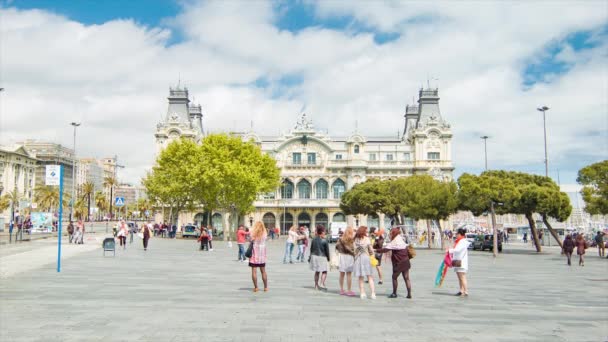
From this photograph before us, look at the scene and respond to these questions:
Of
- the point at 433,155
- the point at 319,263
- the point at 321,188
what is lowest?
the point at 319,263

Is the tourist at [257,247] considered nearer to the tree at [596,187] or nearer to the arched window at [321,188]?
the tree at [596,187]

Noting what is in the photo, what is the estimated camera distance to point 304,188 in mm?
88750

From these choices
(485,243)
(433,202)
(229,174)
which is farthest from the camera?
(229,174)

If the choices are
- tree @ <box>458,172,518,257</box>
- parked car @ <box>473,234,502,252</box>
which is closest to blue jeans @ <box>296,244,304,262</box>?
tree @ <box>458,172,518,257</box>

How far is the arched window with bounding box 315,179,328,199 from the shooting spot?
88688mm

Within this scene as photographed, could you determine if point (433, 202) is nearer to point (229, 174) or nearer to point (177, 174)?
point (229, 174)

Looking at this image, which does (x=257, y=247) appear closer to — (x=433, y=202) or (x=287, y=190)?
(x=433, y=202)

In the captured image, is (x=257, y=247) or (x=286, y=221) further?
(x=286, y=221)

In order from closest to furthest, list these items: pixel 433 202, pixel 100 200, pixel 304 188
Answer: pixel 433 202 → pixel 304 188 → pixel 100 200

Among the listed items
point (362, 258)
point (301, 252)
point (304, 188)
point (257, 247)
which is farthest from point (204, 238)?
point (304, 188)

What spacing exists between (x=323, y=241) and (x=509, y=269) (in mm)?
12671

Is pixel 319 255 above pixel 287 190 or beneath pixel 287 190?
beneath

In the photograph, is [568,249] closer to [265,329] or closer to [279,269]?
[279,269]

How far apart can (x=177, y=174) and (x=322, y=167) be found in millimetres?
33350
